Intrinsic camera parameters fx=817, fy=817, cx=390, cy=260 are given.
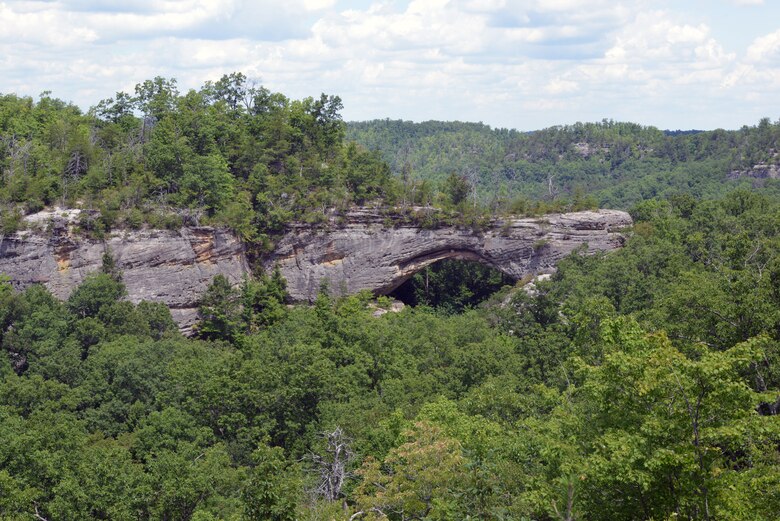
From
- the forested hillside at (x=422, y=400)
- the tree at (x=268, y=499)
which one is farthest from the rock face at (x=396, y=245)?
the tree at (x=268, y=499)

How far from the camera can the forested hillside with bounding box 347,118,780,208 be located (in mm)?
107312

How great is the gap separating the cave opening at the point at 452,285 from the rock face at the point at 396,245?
5806mm

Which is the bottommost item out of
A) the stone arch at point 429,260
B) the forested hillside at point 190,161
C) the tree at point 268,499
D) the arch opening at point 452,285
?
the arch opening at point 452,285

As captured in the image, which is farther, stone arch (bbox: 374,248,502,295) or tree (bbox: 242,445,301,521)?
stone arch (bbox: 374,248,502,295)

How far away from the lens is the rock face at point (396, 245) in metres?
50.6

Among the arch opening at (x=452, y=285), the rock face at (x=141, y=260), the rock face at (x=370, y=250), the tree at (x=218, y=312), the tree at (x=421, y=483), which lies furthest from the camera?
the arch opening at (x=452, y=285)

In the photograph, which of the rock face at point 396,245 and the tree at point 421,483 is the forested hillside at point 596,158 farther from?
the tree at point 421,483

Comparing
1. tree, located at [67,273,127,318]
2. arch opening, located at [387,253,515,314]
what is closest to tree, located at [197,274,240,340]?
tree, located at [67,273,127,318]

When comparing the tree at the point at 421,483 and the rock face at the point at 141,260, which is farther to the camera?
the rock face at the point at 141,260

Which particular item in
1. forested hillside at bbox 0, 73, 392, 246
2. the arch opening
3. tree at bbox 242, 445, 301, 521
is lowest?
the arch opening

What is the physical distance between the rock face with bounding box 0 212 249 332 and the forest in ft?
2.78

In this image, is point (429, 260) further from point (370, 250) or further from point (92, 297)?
point (92, 297)

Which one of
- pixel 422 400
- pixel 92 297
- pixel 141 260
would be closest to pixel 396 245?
pixel 141 260

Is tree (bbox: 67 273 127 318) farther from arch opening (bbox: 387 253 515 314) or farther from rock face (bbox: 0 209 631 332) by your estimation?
arch opening (bbox: 387 253 515 314)
